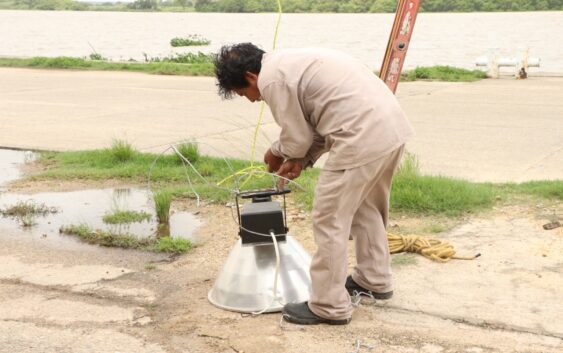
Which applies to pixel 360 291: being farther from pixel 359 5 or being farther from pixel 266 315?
pixel 359 5

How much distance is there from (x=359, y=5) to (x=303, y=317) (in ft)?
69.1

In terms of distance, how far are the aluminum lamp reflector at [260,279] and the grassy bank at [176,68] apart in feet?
41.7

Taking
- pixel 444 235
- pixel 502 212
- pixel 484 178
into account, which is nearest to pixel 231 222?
pixel 444 235

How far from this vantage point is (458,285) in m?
4.97

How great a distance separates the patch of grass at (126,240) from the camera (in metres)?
5.88

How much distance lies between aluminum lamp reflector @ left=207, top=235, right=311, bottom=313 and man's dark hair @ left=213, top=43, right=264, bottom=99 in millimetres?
950

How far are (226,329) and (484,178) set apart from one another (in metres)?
3.94

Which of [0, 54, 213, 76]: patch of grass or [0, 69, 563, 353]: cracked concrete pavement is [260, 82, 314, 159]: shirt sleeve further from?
[0, 54, 213, 76]: patch of grass

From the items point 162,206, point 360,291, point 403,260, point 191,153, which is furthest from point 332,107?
point 191,153

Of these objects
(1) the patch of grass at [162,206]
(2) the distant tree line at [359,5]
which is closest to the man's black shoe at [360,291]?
(1) the patch of grass at [162,206]

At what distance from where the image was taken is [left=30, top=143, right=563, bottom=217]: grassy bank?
652cm

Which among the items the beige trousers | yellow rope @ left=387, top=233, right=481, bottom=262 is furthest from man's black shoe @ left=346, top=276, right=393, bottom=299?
yellow rope @ left=387, top=233, right=481, bottom=262

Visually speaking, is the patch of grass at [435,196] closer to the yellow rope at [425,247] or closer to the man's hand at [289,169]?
the yellow rope at [425,247]

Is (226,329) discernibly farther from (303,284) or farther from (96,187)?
(96,187)
